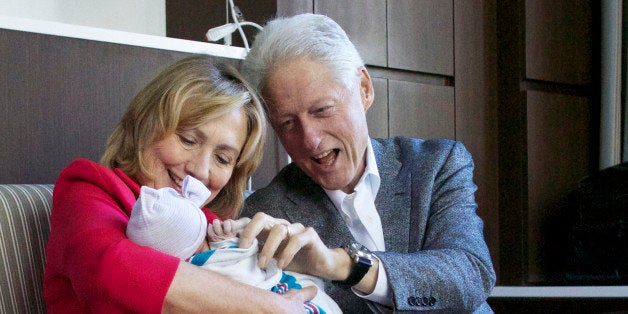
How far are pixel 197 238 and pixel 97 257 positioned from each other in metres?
0.17

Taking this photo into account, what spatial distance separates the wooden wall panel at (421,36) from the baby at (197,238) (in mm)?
1962

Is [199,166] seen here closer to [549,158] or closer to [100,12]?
A: [100,12]

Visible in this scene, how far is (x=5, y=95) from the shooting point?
169 cm

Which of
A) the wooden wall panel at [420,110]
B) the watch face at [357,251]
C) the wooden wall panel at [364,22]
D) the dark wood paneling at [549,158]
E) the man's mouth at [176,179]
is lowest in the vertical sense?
the dark wood paneling at [549,158]

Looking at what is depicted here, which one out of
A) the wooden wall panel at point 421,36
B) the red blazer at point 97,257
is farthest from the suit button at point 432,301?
the wooden wall panel at point 421,36

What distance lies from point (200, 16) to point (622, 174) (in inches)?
71.5

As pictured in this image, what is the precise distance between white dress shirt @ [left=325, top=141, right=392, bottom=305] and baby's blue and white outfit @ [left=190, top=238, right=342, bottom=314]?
0.42 meters

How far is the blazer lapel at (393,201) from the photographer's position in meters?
1.71

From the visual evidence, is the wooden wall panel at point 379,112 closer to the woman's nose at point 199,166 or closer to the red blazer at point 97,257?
the woman's nose at point 199,166

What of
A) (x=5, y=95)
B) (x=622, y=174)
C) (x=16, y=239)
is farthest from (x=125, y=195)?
(x=622, y=174)

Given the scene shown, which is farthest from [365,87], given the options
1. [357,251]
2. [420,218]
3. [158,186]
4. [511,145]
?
[511,145]

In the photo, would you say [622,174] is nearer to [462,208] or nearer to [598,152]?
[598,152]

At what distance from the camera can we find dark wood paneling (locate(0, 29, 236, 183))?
170 cm

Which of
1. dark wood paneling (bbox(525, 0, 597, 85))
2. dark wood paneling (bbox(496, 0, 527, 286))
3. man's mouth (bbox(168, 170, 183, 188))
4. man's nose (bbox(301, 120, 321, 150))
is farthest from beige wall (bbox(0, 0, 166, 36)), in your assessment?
man's mouth (bbox(168, 170, 183, 188))
